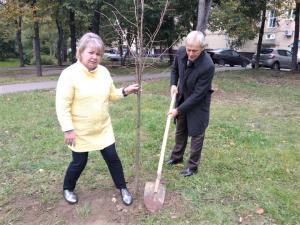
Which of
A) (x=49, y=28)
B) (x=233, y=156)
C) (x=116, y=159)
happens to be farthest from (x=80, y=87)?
(x=49, y=28)

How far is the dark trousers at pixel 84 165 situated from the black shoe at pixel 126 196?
51 millimetres

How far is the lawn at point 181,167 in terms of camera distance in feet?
12.6

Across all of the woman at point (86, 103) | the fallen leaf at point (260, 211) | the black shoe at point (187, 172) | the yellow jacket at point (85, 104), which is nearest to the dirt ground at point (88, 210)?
the woman at point (86, 103)

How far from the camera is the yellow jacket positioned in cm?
339

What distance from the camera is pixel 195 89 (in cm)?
418

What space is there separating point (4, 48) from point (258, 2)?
29.6 m

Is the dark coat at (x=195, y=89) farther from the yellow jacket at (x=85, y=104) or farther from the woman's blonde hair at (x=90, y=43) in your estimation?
the woman's blonde hair at (x=90, y=43)

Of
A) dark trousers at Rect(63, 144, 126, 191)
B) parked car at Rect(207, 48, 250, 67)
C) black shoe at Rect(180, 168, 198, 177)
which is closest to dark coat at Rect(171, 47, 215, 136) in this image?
black shoe at Rect(180, 168, 198, 177)

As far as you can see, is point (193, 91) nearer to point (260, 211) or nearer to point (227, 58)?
point (260, 211)

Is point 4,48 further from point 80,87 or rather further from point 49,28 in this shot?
point 80,87

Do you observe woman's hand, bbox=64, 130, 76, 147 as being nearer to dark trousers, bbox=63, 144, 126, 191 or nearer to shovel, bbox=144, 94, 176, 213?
dark trousers, bbox=63, 144, 126, 191

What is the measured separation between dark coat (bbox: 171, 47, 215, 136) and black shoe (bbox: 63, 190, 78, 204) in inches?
56.7

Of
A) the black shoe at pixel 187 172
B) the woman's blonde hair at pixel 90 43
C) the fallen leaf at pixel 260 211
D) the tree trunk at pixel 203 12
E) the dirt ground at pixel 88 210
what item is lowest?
the dirt ground at pixel 88 210

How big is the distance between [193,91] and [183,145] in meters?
0.91
